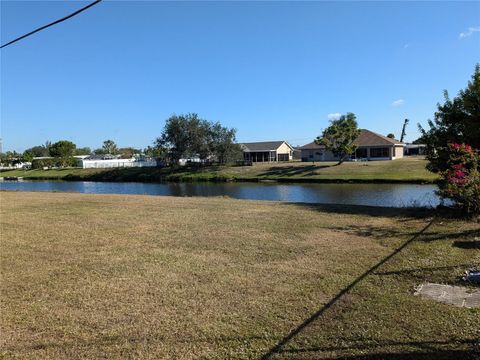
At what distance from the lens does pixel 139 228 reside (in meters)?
10.7

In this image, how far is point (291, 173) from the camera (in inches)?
2015

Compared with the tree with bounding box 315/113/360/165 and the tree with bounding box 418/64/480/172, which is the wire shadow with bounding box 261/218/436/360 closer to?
the tree with bounding box 418/64/480/172

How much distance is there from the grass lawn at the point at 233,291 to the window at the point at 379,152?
5168 cm

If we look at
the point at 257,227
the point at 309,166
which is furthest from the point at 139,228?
the point at 309,166

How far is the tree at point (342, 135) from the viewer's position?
2050 inches

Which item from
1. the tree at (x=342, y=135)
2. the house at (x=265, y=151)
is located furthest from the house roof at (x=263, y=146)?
the tree at (x=342, y=135)

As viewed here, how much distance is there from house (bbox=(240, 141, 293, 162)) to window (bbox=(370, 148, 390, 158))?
793 inches

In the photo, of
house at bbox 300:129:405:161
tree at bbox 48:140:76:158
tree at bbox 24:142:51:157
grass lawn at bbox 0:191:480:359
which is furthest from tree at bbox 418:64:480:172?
tree at bbox 24:142:51:157

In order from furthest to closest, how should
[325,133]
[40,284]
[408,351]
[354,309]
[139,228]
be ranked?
1. [325,133]
2. [139,228]
3. [40,284]
4. [354,309]
5. [408,351]

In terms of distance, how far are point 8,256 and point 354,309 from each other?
21.2 ft

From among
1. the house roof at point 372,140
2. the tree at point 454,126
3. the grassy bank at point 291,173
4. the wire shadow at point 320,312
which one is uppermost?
the house roof at point 372,140

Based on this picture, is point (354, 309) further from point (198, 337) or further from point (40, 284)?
point (40, 284)

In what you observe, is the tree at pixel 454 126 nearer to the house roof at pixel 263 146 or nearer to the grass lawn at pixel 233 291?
the grass lawn at pixel 233 291

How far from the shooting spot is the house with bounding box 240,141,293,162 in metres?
76.9
